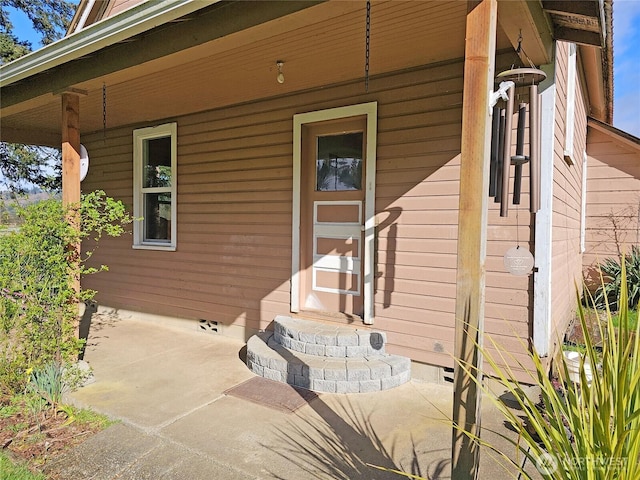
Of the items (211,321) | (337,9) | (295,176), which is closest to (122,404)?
(211,321)

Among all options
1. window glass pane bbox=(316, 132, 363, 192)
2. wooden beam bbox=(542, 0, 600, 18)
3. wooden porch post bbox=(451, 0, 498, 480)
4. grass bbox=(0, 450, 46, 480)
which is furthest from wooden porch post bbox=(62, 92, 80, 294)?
wooden beam bbox=(542, 0, 600, 18)

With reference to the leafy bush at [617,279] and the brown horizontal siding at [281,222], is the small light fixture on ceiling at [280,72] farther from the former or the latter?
the leafy bush at [617,279]

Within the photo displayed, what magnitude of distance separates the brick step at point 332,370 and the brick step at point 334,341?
0.05 meters

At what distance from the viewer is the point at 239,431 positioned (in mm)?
2809

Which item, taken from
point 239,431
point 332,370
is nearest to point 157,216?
point 332,370

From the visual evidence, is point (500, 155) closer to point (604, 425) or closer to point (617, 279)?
point (604, 425)

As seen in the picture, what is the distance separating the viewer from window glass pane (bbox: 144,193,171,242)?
19.5 feet

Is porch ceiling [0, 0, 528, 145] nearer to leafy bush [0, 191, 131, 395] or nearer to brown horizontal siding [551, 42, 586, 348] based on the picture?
brown horizontal siding [551, 42, 586, 348]

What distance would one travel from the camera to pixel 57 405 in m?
2.95

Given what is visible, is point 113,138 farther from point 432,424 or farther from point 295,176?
point 432,424

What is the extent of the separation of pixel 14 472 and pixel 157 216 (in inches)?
164

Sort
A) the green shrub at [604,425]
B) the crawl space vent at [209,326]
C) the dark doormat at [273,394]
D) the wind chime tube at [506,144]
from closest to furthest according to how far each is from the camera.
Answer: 1. the green shrub at [604,425]
2. the wind chime tube at [506,144]
3. the dark doormat at [273,394]
4. the crawl space vent at [209,326]

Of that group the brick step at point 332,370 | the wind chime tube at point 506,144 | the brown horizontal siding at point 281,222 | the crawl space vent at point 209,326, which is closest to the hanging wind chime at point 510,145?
the wind chime tube at point 506,144

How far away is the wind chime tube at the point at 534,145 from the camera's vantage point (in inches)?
89.7
